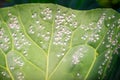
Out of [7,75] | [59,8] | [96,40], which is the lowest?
[7,75]

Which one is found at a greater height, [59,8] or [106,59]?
[59,8]

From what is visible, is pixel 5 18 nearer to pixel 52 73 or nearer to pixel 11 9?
pixel 11 9

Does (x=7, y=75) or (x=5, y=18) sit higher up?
(x=5, y=18)

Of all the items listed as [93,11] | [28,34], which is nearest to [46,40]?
[28,34]

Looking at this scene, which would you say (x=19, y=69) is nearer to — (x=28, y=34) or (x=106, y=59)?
(x=28, y=34)

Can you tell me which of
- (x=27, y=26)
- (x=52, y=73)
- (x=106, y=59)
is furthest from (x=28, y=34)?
(x=106, y=59)

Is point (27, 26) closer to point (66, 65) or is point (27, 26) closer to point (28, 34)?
point (28, 34)
